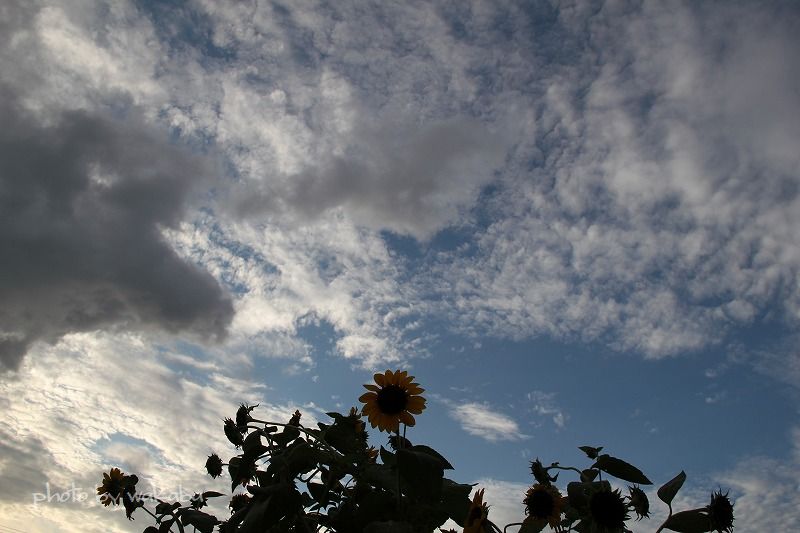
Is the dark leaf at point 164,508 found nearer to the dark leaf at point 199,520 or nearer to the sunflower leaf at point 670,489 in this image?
the dark leaf at point 199,520

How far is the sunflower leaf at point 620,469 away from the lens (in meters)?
2.72

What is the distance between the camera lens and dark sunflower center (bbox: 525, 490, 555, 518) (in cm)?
366

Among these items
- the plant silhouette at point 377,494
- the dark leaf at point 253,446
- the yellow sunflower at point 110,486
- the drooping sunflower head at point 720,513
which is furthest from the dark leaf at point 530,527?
the yellow sunflower at point 110,486

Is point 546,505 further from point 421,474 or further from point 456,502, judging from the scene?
point 421,474

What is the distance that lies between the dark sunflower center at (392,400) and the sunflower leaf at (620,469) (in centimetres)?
131

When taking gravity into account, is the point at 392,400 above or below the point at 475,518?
above

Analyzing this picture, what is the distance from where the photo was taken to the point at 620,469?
9.19 ft

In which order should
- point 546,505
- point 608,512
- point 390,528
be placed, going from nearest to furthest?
point 390,528
point 608,512
point 546,505

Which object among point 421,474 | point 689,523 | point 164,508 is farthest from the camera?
point 164,508

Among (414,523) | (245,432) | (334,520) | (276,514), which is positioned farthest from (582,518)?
(245,432)

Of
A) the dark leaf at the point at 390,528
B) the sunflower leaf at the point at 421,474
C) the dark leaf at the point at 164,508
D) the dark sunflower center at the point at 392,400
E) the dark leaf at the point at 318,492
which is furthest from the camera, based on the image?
the dark leaf at the point at 164,508

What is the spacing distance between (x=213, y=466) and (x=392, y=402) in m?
1.83

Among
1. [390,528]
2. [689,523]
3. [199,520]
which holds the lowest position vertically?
[390,528]

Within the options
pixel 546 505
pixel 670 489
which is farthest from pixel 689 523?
pixel 546 505
